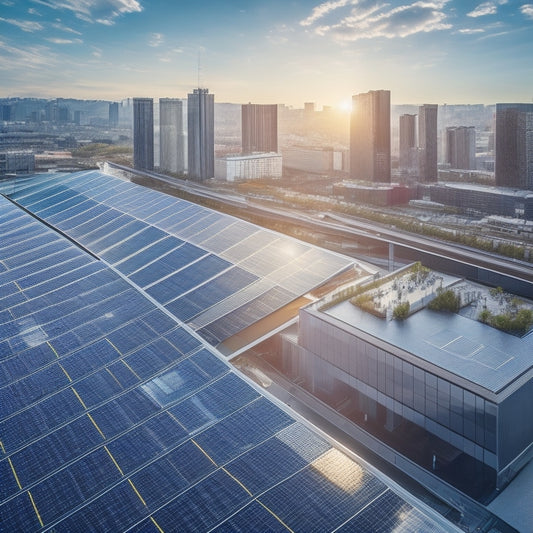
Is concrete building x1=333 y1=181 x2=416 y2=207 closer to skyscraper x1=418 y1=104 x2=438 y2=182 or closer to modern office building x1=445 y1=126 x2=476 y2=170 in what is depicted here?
skyscraper x1=418 y1=104 x2=438 y2=182

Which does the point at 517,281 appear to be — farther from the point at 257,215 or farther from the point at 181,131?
the point at 181,131

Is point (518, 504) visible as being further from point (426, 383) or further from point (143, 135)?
point (143, 135)

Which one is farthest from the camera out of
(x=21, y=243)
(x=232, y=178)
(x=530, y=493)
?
(x=232, y=178)

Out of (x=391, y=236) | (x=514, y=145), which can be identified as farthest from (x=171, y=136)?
(x=391, y=236)

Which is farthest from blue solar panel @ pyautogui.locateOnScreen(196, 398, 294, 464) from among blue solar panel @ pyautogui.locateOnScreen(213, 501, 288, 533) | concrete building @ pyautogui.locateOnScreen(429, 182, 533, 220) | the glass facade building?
concrete building @ pyautogui.locateOnScreen(429, 182, 533, 220)

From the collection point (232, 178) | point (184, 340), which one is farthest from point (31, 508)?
point (232, 178)

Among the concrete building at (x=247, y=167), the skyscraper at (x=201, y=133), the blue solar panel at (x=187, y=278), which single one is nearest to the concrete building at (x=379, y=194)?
the concrete building at (x=247, y=167)
